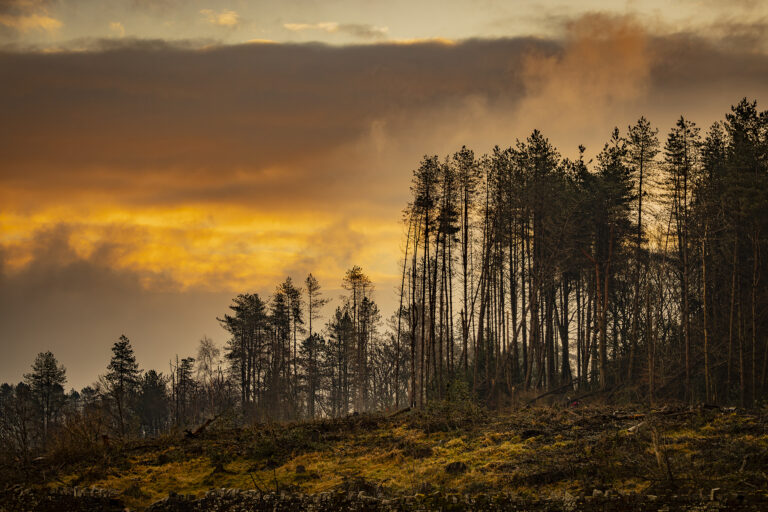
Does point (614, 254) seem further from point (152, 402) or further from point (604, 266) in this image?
point (152, 402)

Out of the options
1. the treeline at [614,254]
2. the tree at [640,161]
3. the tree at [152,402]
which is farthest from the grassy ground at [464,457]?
the tree at [152,402]

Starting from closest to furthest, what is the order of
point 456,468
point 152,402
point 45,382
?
1. point 456,468
2. point 45,382
3. point 152,402

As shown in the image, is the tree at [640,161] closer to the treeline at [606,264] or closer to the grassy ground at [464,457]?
the treeline at [606,264]

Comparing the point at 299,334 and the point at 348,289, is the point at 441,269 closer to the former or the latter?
the point at 348,289

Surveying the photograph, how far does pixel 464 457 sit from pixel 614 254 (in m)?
24.0

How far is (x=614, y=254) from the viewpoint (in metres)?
34.9

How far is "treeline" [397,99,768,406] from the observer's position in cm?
2983

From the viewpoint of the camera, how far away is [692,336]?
32562mm

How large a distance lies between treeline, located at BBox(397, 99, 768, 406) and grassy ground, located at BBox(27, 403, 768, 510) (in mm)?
12161

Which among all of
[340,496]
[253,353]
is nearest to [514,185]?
[340,496]

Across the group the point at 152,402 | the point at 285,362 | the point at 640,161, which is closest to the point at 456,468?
the point at 640,161

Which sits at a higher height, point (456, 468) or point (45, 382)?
point (456, 468)

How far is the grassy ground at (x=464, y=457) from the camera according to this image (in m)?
→ 11.0

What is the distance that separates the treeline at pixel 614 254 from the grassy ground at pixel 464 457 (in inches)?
479
